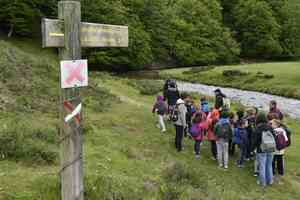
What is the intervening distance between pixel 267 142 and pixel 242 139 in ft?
5.55

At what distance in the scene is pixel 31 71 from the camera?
20.9 meters

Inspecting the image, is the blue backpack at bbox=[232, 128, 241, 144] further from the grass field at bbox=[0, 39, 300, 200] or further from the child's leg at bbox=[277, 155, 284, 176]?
the child's leg at bbox=[277, 155, 284, 176]

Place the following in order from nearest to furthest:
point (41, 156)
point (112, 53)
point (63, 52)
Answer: point (63, 52) < point (41, 156) < point (112, 53)

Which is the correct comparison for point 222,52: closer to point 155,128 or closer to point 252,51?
point 252,51

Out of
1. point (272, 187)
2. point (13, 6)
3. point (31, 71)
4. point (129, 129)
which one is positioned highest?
point (13, 6)

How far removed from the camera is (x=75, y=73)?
4961 mm

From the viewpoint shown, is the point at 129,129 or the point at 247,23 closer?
the point at 129,129

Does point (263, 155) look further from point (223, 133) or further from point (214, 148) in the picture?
point (214, 148)

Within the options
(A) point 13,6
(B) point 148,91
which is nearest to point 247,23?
(A) point 13,6

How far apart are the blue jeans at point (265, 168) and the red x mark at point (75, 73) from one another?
8.12m

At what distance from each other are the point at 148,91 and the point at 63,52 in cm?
2459

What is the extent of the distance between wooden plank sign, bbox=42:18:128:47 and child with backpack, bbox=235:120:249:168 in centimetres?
793

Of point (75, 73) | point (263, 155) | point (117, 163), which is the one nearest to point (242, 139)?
point (263, 155)

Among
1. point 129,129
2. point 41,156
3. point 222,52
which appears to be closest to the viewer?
point 41,156
